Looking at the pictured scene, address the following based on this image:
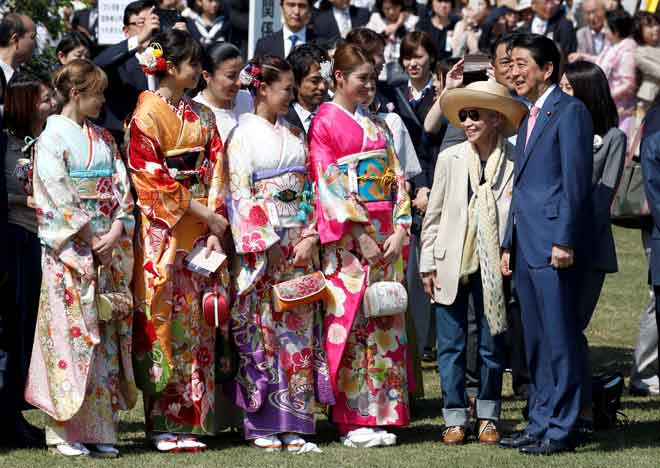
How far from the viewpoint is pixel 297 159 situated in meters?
7.20

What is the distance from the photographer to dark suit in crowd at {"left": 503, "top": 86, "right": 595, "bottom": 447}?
6.77 m

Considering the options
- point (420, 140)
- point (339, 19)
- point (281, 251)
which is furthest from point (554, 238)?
point (339, 19)

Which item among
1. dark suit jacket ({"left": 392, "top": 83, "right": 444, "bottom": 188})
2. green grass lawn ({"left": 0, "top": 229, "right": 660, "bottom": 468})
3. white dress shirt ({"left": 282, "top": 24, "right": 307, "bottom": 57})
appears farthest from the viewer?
white dress shirt ({"left": 282, "top": 24, "right": 307, "bottom": 57})

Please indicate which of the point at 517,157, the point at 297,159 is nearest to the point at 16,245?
the point at 297,159

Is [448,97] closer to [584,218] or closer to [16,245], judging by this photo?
[584,218]

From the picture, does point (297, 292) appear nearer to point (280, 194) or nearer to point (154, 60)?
point (280, 194)

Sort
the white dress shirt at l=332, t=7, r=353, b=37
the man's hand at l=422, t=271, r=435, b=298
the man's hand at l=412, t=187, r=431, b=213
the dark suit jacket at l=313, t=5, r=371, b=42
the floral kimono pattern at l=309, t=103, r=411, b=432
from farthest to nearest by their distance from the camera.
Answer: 1. the white dress shirt at l=332, t=7, r=353, b=37
2. the dark suit jacket at l=313, t=5, r=371, b=42
3. the man's hand at l=412, t=187, r=431, b=213
4. the man's hand at l=422, t=271, r=435, b=298
5. the floral kimono pattern at l=309, t=103, r=411, b=432

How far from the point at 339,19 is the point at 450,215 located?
299 inches

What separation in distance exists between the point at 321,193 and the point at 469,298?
3.44ft

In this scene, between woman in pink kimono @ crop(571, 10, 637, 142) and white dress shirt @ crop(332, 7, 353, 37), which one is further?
white dress shirt @ crop(332, 7, 353, 37)

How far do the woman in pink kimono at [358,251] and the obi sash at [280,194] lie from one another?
149 millimetres

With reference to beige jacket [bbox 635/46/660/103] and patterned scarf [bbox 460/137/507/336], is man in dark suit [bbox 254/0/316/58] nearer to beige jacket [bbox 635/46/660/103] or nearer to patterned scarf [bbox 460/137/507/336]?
beige jacket [bbox 635/46/660/103]

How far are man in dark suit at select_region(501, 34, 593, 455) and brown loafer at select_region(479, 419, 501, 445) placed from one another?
0.21 metres

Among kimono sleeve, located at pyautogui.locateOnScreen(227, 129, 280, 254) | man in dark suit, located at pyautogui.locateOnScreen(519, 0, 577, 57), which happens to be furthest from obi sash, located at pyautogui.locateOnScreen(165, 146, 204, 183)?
man in dark suit, located at pyautogui.locateOnScreen(519, 0, 577, 57)
